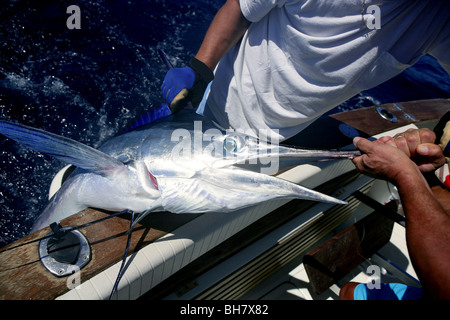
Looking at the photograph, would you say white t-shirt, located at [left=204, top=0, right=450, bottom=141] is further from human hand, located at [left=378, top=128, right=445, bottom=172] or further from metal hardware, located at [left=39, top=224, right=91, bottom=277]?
metal hardware, located at [left=39, top=224, right=91, bottom=277]

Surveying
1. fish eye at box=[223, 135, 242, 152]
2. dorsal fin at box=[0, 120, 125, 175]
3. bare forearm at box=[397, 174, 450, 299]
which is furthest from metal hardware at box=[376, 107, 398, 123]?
dorsal fin at box=[0, 120, 125, 175]

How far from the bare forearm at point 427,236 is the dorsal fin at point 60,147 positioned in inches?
41.5

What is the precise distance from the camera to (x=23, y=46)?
9.21ft

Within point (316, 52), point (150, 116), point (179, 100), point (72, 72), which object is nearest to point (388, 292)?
point (316, 52)

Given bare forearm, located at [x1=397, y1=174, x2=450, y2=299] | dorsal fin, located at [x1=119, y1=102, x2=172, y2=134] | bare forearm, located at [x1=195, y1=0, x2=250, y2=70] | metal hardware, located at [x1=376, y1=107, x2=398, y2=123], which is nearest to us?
bare forearm, located at [x1=397, y1=174, x2=450, y2=299]

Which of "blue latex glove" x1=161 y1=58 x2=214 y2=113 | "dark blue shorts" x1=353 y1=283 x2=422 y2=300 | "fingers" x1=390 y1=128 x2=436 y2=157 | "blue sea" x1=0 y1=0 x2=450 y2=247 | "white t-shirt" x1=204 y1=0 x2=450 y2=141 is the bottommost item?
→ "dark blue shorts" x1=353 y1=283 x2=422 y2=300

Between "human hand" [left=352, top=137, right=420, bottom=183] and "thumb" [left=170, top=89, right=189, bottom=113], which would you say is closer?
"human hand" [left=352, top=137, right=420, bottom=183]

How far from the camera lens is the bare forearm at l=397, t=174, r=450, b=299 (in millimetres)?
690

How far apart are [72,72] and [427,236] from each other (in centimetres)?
315

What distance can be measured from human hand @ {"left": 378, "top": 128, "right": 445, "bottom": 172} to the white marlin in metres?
0.21

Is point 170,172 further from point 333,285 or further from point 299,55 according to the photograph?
point 333,285

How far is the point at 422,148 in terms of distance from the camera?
92cm
